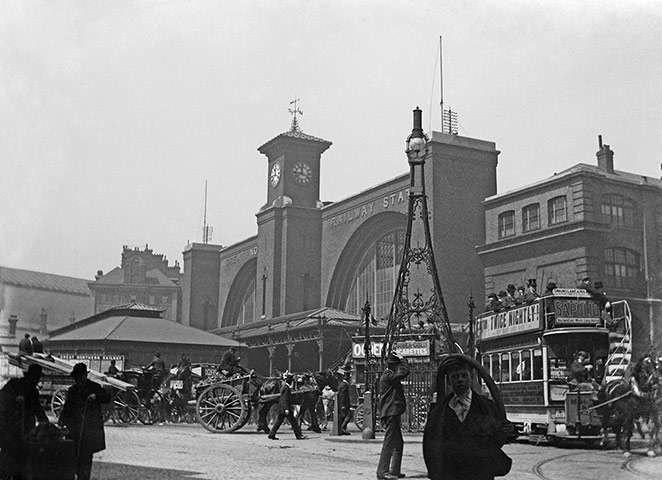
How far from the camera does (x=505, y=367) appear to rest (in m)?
15.1

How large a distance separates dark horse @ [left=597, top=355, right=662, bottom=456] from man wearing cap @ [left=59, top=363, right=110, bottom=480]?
7870 mm

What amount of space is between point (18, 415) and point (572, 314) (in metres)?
9.96

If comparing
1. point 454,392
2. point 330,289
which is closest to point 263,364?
point 330,289

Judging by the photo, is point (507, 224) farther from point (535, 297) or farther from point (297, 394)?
point (297, 394)

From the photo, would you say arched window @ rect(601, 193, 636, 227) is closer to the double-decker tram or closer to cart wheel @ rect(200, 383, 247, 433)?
the double-decker tram

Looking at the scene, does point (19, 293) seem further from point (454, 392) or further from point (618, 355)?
point (618, 355)

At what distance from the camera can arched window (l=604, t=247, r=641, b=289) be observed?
26594 mm

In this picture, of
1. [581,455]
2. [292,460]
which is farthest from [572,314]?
[292,460]

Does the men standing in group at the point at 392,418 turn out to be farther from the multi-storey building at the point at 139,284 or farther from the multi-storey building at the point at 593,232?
the multi-storey building at the point at 593,232

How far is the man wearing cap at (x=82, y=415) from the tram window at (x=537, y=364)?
9.08 meters

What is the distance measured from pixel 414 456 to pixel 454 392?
20.0 feet

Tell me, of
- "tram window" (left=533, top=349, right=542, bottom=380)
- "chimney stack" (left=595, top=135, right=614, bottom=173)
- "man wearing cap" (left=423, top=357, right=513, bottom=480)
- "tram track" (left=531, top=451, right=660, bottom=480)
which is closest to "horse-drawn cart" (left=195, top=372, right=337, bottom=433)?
"tram window" (left=533, top=349, right=542, bottom=380)

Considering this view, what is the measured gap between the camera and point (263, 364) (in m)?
34.5

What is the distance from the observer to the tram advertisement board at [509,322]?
557 inches
